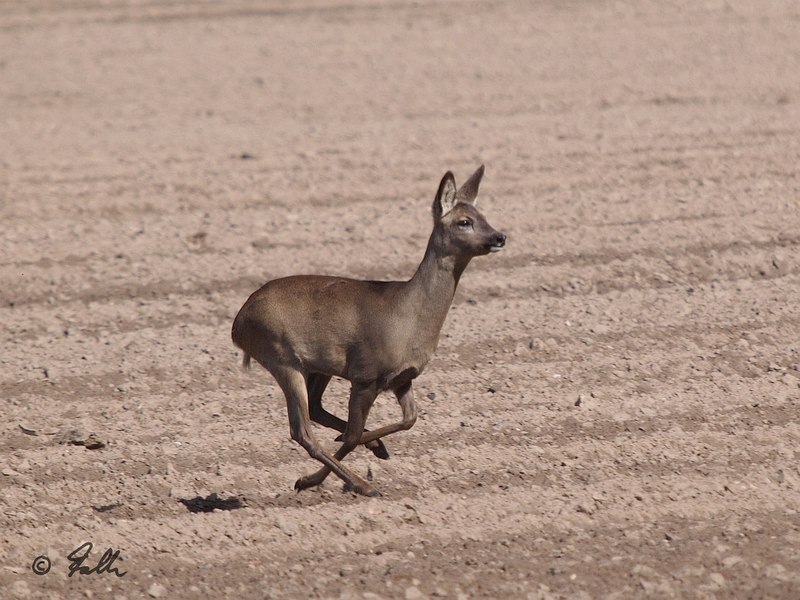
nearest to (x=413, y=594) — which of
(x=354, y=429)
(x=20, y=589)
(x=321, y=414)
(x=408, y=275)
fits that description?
(x=354, y=429)

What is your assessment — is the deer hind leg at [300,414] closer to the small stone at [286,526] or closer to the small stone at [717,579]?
the small stone at [286,526]

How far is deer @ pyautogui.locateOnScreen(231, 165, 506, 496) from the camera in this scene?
294 inches

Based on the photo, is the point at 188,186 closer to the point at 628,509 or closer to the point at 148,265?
the point at 148,265

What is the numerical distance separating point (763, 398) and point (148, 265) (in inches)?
209

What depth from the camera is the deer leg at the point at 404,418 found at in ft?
25.2

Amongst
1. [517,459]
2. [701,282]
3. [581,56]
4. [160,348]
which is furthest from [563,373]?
[581,56]

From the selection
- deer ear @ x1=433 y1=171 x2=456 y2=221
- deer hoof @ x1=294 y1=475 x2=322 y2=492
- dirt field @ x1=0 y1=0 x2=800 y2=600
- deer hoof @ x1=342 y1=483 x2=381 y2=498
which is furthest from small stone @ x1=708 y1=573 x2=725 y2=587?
deer ear @ x1=433 y1=171 x2=456 y2=221

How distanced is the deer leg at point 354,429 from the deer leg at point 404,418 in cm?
9

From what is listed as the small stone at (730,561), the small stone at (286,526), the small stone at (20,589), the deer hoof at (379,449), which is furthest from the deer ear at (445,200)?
the small stone at (20,589)

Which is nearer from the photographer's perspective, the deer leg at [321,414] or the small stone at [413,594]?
the small stone at [413,594]

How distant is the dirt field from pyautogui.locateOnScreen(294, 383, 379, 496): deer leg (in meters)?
0.16

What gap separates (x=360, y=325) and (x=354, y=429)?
0.61m

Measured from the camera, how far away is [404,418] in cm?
768

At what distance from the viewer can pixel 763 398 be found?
9055 millimetres
